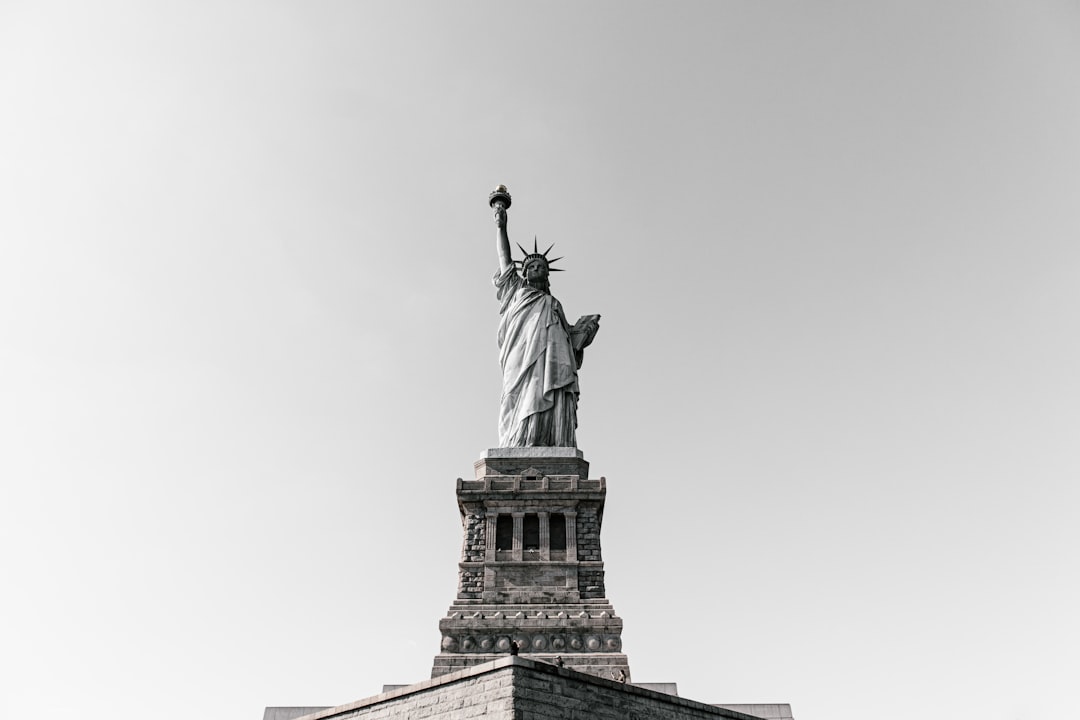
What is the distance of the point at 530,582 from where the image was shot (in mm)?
23656

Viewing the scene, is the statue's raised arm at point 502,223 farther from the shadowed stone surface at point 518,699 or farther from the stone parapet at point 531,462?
the shadowed stone surface at point 518,699

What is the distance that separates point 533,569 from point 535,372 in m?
7.04

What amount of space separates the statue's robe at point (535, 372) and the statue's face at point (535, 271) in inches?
13.2

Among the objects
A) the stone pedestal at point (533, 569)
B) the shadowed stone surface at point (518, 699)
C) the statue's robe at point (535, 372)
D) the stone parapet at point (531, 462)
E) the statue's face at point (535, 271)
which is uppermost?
the statue's face at point (535, 271)

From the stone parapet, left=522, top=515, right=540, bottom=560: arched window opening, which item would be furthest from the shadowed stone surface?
the stone parapet

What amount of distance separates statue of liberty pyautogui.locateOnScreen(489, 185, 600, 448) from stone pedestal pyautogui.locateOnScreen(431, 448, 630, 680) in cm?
109

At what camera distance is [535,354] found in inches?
1131

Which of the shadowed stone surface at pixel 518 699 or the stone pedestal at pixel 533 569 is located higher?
the stone pedestal at pixel 533 569

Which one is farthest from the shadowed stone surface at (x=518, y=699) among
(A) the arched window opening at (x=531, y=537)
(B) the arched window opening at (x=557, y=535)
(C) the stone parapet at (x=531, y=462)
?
(C) the stone parapet at (x=531, y=462)

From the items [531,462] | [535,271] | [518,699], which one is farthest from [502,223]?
[518,699]

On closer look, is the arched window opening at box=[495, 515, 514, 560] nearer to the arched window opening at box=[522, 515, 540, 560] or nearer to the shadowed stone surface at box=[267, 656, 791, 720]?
the arched window opening at box=[522, 515, 540, 560]

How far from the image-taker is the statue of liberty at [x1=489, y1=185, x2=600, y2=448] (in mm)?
27625

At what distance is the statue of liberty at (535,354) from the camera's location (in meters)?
27.6

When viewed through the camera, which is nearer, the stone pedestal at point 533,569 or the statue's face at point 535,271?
the stone pedestal at point 533,569
